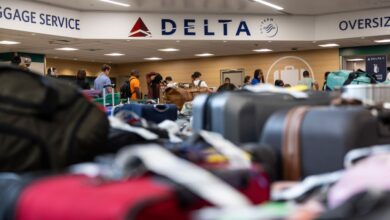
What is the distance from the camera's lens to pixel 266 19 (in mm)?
13805

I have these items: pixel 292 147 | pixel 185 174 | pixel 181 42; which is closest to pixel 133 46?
pixel 181 42

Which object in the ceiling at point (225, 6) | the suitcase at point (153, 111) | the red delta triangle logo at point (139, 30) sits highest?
the ceiling at point (225, 6)

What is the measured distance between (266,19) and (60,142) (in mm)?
13037

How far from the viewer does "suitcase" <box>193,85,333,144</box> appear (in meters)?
1.41

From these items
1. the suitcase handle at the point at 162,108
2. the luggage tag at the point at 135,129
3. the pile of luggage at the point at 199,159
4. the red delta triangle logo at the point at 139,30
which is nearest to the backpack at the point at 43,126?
the pile of luggage at the point at 199,159

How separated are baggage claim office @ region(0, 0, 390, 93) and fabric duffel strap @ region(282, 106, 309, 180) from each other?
31.2 feet

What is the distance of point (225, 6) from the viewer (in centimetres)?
1246

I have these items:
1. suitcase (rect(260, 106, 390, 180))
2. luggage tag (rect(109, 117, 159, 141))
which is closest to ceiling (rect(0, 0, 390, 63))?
luggage tag (rect(109, 117, 159, 141))

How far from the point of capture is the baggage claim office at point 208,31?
1163cm

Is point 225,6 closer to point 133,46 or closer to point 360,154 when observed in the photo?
point 133,46

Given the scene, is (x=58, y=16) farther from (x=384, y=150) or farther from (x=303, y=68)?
(x=384, y=150)

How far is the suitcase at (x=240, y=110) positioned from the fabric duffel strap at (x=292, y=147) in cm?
23

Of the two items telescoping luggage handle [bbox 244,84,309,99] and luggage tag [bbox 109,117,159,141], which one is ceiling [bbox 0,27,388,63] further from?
telescoping luggage handle [bbox 244,84,309,99]

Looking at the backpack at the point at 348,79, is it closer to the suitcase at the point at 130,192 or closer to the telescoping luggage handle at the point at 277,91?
the telescoping luggage handle at the point at 277,91
